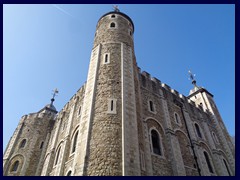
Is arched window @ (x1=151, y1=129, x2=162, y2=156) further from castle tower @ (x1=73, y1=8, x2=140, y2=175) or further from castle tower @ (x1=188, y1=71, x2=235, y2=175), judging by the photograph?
castle tower @ (x1=188, y1=71, x2=235, y2=175)

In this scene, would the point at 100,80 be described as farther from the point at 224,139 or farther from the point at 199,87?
the point at 199,87

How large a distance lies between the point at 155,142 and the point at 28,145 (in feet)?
41.7

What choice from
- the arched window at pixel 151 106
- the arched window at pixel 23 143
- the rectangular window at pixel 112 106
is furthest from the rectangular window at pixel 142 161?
the arched window at pixel 23 143

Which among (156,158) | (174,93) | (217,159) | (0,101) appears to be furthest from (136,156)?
(174,93)

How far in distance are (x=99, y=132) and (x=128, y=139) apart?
1511 millimetres

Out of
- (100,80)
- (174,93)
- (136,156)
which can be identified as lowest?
(136,156)

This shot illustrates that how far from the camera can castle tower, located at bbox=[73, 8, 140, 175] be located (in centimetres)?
853

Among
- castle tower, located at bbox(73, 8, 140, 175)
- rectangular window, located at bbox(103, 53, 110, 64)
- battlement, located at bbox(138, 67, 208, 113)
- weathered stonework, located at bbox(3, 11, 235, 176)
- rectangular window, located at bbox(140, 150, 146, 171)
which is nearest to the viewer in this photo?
castle tower, located at bbox(73, 8, 140, 175)

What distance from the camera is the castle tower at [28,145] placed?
16672mm

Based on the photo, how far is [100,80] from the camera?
1243 cm

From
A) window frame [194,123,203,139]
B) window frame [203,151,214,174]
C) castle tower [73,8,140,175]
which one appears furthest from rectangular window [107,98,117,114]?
window frame [194,123,203,139]

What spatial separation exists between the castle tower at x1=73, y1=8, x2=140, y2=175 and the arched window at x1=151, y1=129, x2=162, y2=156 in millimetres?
2913

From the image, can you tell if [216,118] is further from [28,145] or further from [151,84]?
[28,145]

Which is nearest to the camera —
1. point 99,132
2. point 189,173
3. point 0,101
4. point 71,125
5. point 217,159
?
point 0,101
